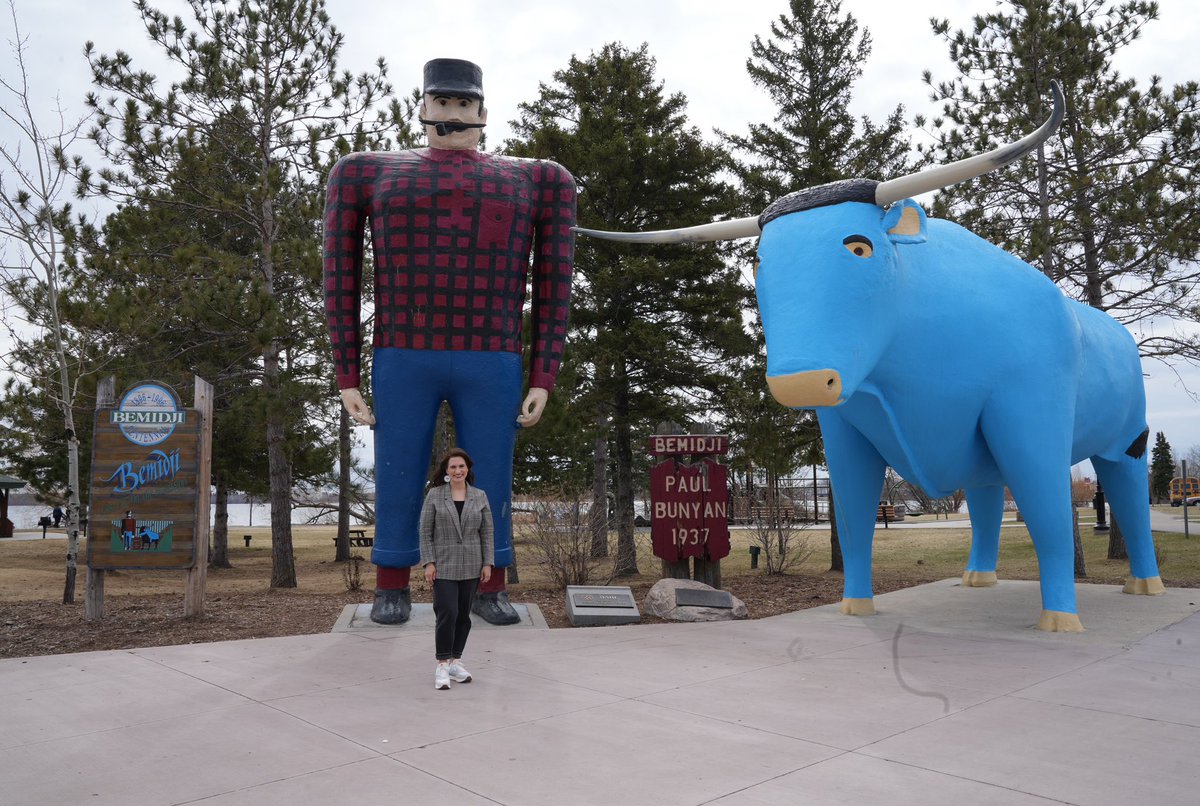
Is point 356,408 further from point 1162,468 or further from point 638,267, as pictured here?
point 1162,468

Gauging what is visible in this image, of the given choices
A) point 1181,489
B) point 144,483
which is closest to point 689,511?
point 144,483

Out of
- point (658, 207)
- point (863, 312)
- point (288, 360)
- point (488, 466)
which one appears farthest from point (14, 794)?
point (658, 207)

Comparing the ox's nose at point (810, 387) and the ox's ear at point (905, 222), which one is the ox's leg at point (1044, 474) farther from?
the ox's nose at point (810, 387)

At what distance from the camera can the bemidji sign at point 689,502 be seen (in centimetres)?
940

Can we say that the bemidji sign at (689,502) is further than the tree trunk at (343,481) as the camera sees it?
No

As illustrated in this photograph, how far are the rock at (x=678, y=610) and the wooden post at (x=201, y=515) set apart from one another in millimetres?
3766

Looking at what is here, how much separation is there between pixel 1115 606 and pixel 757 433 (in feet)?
22.7

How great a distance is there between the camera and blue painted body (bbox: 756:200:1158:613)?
18.5 ft

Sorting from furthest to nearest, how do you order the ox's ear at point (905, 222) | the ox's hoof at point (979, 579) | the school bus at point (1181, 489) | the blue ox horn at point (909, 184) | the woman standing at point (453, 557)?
the school bus at point (1181, 489) < the ox's hoof at point (979, 579) < the ox's ear at point (905, 222) < the blue ox horn at point (909, 184) < the woman standing at point (453, 557)

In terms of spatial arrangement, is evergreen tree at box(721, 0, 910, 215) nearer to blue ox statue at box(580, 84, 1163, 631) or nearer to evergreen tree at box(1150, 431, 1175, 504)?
blue ox statue at box(580, 84, 1163, 631)

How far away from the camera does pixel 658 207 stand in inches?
623

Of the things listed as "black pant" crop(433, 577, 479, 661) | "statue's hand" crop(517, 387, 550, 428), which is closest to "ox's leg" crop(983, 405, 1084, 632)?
"statue's hand" crop(517, 387, 550, 428)

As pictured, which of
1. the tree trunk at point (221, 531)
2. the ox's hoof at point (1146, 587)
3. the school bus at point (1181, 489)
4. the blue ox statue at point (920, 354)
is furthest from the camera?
the school bus at point (1181, 489)

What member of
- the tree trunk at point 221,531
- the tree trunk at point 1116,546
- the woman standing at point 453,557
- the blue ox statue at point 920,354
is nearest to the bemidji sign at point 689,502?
the blue ox statue at point 920,354
